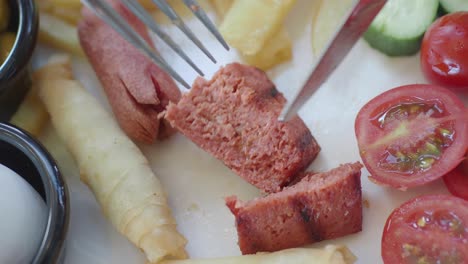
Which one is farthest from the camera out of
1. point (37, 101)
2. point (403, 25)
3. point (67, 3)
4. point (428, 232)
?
point (67, 3)

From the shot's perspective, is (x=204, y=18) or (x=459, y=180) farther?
(x=204, y=18)

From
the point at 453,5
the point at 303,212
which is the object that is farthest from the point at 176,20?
the point at 453,5

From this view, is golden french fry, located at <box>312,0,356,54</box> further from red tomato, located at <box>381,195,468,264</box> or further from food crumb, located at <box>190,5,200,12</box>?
red tomato, located at <box>381,195,468,264</box>

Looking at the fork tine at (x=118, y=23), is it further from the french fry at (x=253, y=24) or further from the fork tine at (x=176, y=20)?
the french fry at (x=253, y=24)

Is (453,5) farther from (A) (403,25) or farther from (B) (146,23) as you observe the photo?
(B) (146,23)

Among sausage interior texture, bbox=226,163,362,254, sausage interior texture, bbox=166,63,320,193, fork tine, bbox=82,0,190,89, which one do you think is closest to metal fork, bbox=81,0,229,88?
fork tine, bbox=82,0,190,89

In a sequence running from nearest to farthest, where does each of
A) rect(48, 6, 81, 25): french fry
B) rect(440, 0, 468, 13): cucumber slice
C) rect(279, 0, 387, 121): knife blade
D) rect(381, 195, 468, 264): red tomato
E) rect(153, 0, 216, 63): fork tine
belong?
rect(279, 0, 387, 121): knife blade < rect(381, 195, 468, 264): red tomato < rect(153, 0, 216, 63): fork tine < rect(440, 0, 468, 13): cucumber slice < rect(48, 6, 81, 25): french fry
